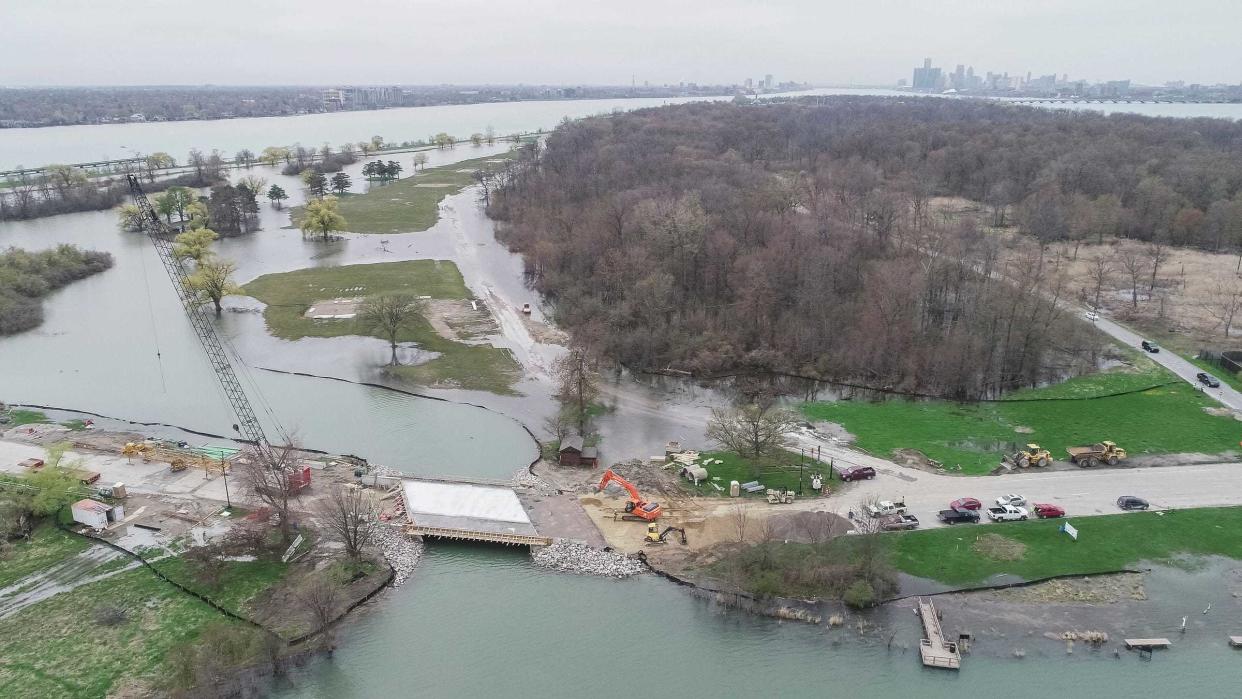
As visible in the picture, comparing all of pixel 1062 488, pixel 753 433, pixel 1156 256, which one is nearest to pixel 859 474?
pixel 753 433

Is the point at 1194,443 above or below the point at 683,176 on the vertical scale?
below

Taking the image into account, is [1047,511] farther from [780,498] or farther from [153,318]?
[153,318]

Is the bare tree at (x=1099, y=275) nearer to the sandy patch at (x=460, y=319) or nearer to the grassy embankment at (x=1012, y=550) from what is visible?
the grassy embankment at (x=1012, y=550)

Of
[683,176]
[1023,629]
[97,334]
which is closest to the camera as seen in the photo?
[1023,629]

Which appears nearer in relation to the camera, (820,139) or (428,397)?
(428,397)

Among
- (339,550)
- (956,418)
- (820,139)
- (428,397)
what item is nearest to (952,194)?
(820,139)

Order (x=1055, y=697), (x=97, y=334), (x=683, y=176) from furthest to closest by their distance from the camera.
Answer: (x=683, y=176) < (x=97, y=334) < (x=1055, y=697)

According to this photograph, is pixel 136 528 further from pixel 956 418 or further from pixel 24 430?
pixel 956 418

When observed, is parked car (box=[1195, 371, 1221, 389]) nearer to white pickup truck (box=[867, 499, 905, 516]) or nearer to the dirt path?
white pickup truck (box=[867, 499, 905, 516])
